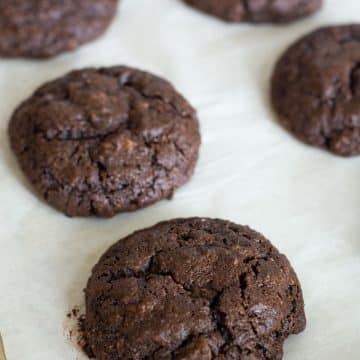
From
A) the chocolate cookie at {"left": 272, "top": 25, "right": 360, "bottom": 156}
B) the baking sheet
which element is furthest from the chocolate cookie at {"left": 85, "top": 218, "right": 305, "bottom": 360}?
the chocolate cookie at {"left": 272, "top": 25, "right": 360, "bottom": 156}

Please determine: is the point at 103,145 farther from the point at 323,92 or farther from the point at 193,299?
the point at 323,92

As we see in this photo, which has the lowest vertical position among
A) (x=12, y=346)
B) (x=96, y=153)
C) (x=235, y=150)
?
(x=12, y=346)

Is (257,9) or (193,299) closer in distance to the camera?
(193,299)

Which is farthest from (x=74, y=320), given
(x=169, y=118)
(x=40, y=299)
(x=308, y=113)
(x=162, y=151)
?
(x=308, y=113)

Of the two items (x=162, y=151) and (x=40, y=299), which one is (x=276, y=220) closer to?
(x=162, y=151)

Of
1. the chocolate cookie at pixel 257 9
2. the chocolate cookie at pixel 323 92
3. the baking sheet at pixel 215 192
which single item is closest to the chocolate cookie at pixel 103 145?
the baking sheet at pixel 215 192

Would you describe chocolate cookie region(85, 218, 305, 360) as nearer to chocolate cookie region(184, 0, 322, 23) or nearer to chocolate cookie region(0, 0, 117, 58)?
chocolate cookie region(0, 0, 117, 58)

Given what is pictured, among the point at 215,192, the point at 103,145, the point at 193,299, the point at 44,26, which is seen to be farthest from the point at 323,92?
the point at 44,26
